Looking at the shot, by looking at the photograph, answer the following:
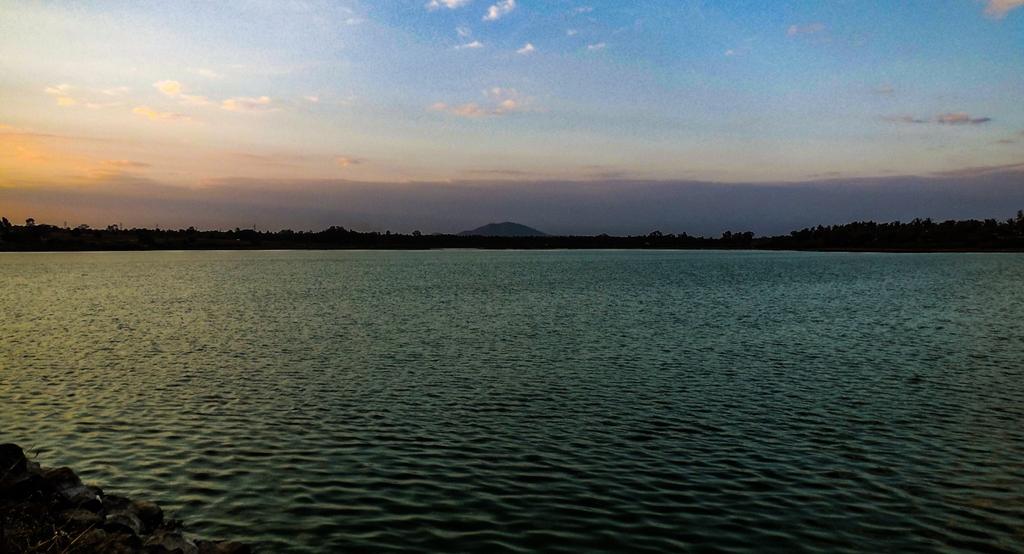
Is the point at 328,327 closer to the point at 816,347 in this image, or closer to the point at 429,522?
the point at 816,347

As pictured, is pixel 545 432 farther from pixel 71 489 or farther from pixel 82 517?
pixel 71 489

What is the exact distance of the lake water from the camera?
15.8 metres

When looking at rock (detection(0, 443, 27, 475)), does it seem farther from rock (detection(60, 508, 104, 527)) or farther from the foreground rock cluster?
rock (detection(60, 508, 104, 527))

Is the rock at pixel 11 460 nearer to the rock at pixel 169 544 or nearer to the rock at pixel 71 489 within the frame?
the rock at pixel 71 489

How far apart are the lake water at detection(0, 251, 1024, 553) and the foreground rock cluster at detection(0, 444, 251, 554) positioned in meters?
1.24

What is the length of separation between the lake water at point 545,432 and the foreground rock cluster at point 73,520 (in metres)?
1.24

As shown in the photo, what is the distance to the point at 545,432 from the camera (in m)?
23.7

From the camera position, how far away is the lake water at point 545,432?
51.8 feet

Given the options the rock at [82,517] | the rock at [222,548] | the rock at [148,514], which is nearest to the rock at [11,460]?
the rock at [82,517]

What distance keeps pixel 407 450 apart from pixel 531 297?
6705 cm

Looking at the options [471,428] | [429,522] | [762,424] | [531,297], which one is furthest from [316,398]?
[531,297]

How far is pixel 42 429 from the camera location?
79.8 ft

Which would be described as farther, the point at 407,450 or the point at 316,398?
the point at 316,398

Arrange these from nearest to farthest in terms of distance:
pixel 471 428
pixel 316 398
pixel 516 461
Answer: pixel 516 461
pixel 471 428
pixel 316 398
